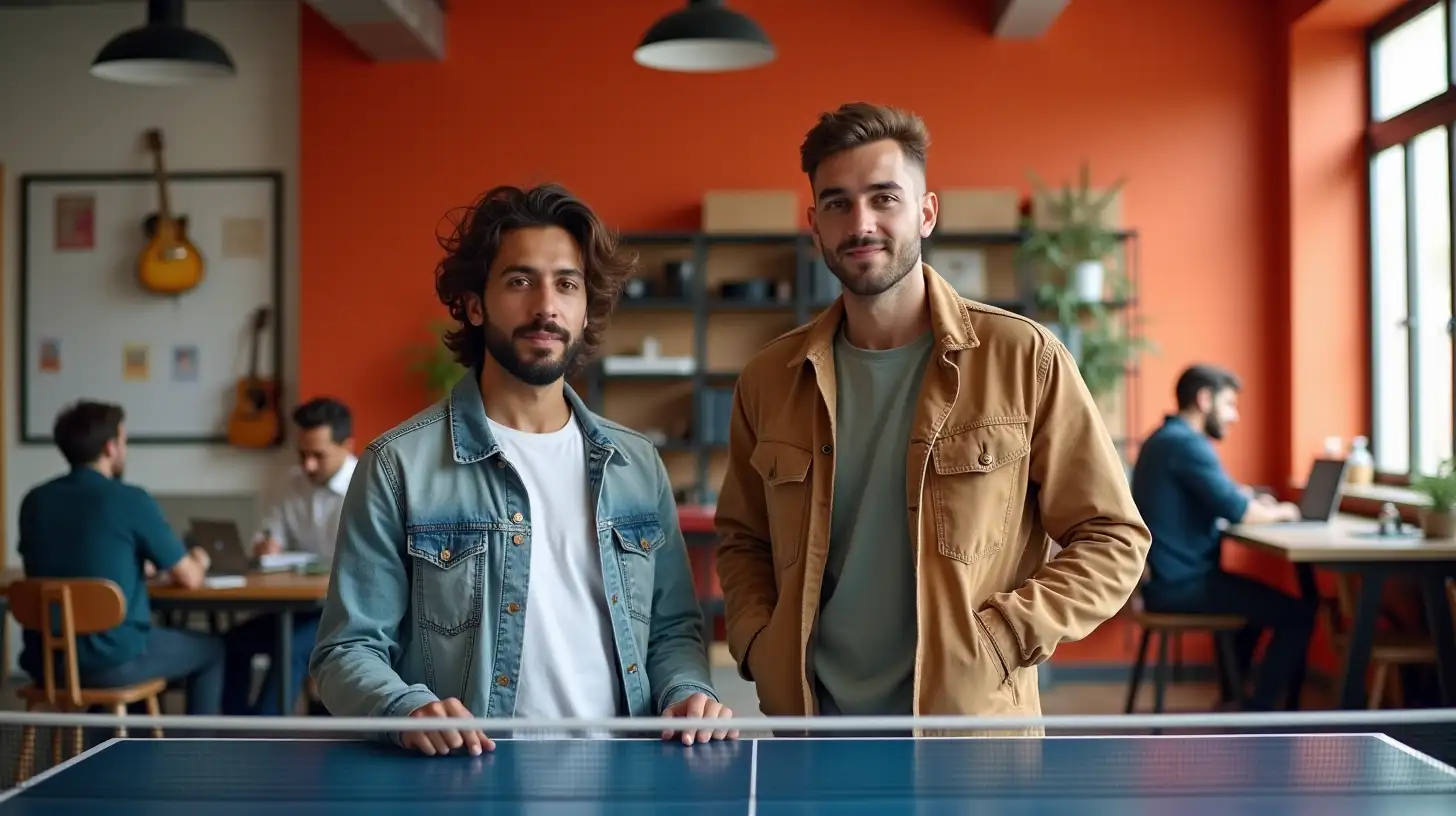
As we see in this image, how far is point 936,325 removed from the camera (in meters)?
2.00

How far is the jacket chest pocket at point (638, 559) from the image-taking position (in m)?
1.88

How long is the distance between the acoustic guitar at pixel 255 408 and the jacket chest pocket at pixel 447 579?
552 cm

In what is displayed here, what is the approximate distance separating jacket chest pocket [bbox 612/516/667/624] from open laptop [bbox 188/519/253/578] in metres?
3.12

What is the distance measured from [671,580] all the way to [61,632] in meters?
2.99

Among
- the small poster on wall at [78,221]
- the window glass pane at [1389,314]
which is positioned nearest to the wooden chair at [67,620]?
the small poster on wall at [78,221]

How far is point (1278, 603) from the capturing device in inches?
204

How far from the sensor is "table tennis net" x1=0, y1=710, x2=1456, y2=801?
1.42 meters

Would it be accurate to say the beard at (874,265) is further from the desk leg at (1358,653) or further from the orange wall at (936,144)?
the orange wall at (936,144)

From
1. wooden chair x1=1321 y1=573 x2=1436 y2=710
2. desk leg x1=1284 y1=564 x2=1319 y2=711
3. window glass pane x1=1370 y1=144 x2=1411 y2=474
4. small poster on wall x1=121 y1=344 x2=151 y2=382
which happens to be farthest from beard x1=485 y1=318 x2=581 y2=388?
small poster on wall x1=121 y1=344 x2=151 y2=382

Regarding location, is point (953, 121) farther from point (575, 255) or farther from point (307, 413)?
point (575, 255)

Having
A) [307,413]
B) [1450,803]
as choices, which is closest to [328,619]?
[1450,803]

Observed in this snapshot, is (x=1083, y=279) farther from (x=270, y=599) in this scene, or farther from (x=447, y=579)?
(x=447, y=579)

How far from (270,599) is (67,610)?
58 centimetres

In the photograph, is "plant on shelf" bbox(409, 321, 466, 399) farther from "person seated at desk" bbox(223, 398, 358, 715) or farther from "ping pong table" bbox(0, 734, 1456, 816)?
"ping pong table" bbox(0, 734, 1456, 816)
